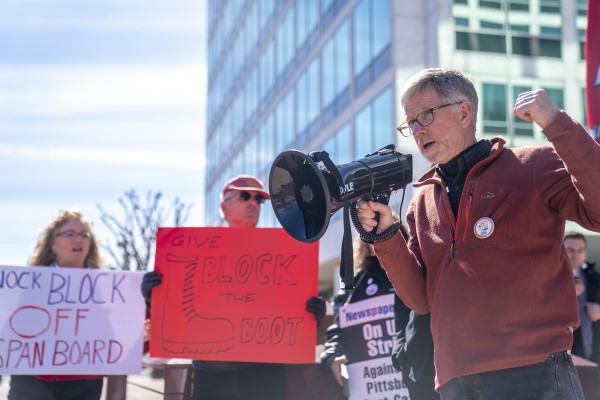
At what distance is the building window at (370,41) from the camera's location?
19688 millimetres

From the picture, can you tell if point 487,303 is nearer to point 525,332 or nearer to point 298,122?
point 525,332

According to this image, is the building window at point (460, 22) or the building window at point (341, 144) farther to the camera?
the building window at point (341, 144)

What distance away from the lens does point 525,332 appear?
94.2 inches

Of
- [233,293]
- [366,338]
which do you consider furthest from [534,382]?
[233,293]

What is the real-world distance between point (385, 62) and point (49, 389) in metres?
15.9

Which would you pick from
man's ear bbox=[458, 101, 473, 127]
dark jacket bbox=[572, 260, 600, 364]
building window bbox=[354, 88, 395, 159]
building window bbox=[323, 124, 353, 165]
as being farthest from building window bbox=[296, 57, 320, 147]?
man's ear bbox=[458, 101, 473, 127]

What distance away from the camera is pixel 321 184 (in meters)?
2.58

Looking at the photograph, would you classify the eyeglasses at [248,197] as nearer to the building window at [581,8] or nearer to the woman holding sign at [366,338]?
the woman holding sign at [366,338]

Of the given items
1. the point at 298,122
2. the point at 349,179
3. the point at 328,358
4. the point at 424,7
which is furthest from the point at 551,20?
the point at 349,179

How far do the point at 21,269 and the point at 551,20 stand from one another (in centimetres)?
1692

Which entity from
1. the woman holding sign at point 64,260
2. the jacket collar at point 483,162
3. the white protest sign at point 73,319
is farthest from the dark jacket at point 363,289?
the jacket collar at point 483,162

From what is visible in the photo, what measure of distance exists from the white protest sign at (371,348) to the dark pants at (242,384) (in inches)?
18.5

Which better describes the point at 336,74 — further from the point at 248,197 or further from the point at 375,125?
the point at 248,197

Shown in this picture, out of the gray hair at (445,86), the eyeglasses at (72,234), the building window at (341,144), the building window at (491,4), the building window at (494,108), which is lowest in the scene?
the gray hair at (445,86)
